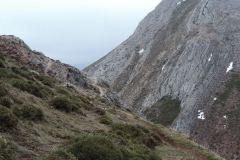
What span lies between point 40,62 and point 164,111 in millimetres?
50913

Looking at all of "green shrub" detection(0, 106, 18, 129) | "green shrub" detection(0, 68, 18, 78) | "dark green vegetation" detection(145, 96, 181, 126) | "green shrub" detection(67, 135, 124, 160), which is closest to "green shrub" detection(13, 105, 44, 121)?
"green shrub" detection(0, 106, 18, 129)

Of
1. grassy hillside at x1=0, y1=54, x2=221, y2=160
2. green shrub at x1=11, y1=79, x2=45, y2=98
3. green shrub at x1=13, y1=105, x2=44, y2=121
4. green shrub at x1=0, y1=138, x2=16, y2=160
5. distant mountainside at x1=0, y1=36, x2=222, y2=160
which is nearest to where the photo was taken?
green shrub at x1=0, y1=138, x2=16, y2=160

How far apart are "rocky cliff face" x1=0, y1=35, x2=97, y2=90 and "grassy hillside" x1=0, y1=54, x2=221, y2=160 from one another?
54.7 feet

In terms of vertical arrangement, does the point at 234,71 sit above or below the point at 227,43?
below

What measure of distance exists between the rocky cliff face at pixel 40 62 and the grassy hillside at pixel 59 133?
16.7m

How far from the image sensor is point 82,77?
6756cm

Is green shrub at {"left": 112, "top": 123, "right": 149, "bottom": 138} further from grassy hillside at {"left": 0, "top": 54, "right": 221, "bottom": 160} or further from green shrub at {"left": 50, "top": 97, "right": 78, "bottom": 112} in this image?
green shrub at {"left": 50, "top": 97, "right": 78, "bottom": 112}

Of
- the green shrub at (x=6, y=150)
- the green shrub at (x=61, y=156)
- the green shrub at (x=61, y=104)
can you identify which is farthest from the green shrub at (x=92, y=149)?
the green shrub at (x=61, y=104)

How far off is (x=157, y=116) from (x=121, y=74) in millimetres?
37651

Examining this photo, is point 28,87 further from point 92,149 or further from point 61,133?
point 92,149

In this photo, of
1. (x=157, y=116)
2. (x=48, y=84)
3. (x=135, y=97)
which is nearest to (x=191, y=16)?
(x=135, y=97)

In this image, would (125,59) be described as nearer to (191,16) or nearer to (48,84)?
(191,16)

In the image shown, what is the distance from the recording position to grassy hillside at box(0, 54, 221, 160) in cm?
1973

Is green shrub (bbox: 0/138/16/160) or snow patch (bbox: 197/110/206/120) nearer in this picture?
green shrub (bbox: 0/138/16/160)
